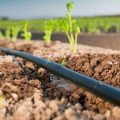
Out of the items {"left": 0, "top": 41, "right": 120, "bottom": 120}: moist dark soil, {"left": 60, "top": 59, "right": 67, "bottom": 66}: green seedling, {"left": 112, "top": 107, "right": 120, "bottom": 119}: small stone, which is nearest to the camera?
{"left": 112, "top": 107, "right": 120, "bottom": 119}: small stone

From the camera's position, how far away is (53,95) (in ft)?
11.6

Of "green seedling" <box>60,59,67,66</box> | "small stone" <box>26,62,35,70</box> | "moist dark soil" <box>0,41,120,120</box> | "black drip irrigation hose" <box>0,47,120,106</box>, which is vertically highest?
"black drip irrigation hose" <box>0,47,120,106</box>

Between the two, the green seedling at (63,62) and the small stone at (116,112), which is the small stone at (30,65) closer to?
the green seedling at (63,62)

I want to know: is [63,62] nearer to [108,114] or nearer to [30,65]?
[30,65]

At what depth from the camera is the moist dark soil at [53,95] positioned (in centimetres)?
297

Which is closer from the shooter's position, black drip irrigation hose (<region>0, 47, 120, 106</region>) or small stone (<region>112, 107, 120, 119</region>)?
small stone (<region>112, 107, 120, 119</region>)

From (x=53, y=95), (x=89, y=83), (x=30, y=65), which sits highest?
(x=89, y=83)

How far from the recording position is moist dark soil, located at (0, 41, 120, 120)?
9.76 feet

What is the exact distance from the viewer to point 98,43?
11047mm

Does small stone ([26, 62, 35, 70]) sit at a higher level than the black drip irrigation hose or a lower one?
lower

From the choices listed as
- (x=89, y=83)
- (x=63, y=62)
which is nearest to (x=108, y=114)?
(x=89, y=83)

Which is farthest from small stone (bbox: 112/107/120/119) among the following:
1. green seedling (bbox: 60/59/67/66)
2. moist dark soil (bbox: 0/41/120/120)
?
green seedling (bbox: 60/59/67/66)

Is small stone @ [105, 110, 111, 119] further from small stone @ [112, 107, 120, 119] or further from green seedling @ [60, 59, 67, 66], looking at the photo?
green seedling @ [60, 59, 67, 66]

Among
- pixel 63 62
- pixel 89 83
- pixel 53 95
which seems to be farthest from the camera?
pixel 63 62
